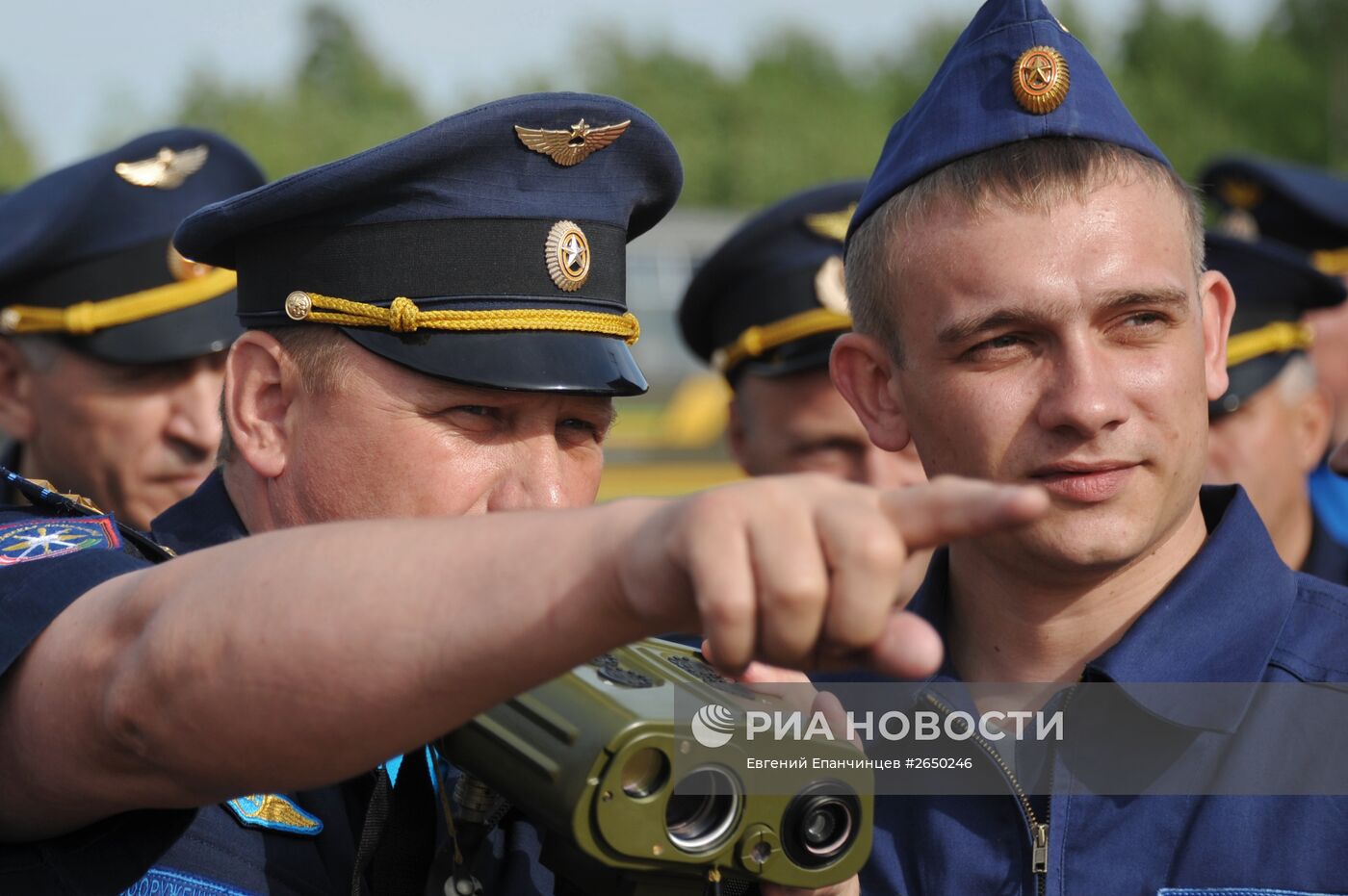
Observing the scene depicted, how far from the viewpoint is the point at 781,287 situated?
4.85 metres

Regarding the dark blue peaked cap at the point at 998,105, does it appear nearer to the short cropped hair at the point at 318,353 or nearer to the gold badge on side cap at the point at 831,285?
the short cropped hair at the point at 318,353

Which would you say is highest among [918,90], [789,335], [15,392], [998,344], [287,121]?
[998,344]

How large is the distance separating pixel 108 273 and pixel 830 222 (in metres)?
2.10

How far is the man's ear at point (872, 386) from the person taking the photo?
2.81 metres

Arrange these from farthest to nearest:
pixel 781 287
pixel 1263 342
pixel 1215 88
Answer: pixel 1215 88
pixel 781 287
pixel 1263 342

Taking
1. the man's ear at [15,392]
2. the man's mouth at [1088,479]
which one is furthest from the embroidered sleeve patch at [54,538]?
the man's ear at [15,392]

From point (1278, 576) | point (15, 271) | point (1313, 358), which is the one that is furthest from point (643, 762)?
point (1313, 358)

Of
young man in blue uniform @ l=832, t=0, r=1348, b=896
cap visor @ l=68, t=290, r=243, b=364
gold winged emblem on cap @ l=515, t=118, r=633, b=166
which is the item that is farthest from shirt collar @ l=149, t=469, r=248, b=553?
cap visor @ l=68, t=290, r=243, b=364

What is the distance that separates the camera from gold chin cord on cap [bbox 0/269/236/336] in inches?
163

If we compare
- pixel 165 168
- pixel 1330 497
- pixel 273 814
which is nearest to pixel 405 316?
pixel 273 814

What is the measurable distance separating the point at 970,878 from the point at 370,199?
1436 millimetres

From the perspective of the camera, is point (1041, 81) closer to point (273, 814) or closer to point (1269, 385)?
point (273, 814)

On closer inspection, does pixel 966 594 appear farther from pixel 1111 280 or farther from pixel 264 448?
pixel 264 448

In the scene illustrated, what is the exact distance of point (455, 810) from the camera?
7.27 ft
